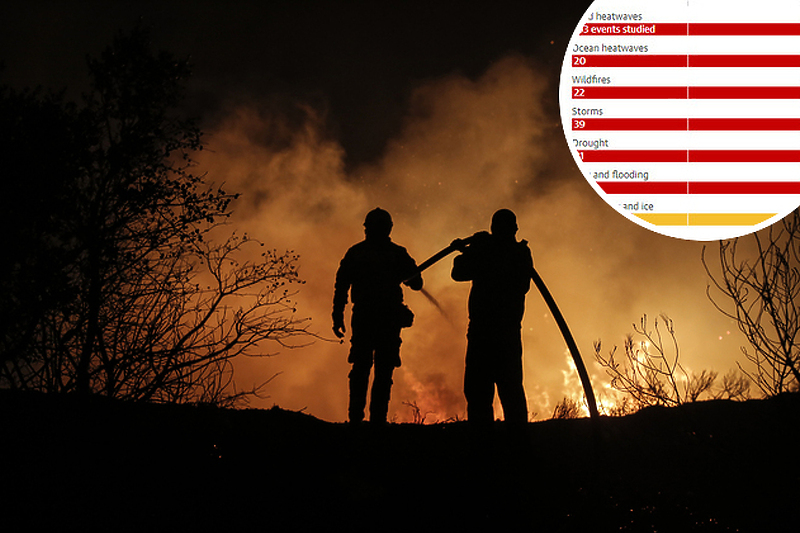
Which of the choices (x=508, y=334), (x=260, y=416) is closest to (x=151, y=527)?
(x=260, y=416)

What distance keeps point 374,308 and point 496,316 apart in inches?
63.3

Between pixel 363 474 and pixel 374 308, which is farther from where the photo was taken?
pixel 374 308

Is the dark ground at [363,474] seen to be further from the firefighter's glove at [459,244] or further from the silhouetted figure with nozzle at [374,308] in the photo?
the firefighter's glove at [459,244]

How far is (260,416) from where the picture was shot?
662cm

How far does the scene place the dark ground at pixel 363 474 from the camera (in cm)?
450

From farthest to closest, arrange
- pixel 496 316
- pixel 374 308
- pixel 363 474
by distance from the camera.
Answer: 1. pixel 374 308
2. pixel 496 316
3. pixel 363 474

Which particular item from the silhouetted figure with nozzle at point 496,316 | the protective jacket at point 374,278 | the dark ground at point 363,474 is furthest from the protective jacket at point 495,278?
the dark ground at point 363,474

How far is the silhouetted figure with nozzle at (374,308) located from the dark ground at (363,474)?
468mm

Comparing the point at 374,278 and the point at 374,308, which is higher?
the point at 374,278

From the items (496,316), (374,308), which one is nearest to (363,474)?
(374,308)

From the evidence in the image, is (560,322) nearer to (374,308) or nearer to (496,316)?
(496,316)

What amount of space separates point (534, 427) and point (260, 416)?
11.8ft

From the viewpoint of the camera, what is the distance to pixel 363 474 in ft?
16.9

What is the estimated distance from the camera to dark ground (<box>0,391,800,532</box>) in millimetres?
4496
